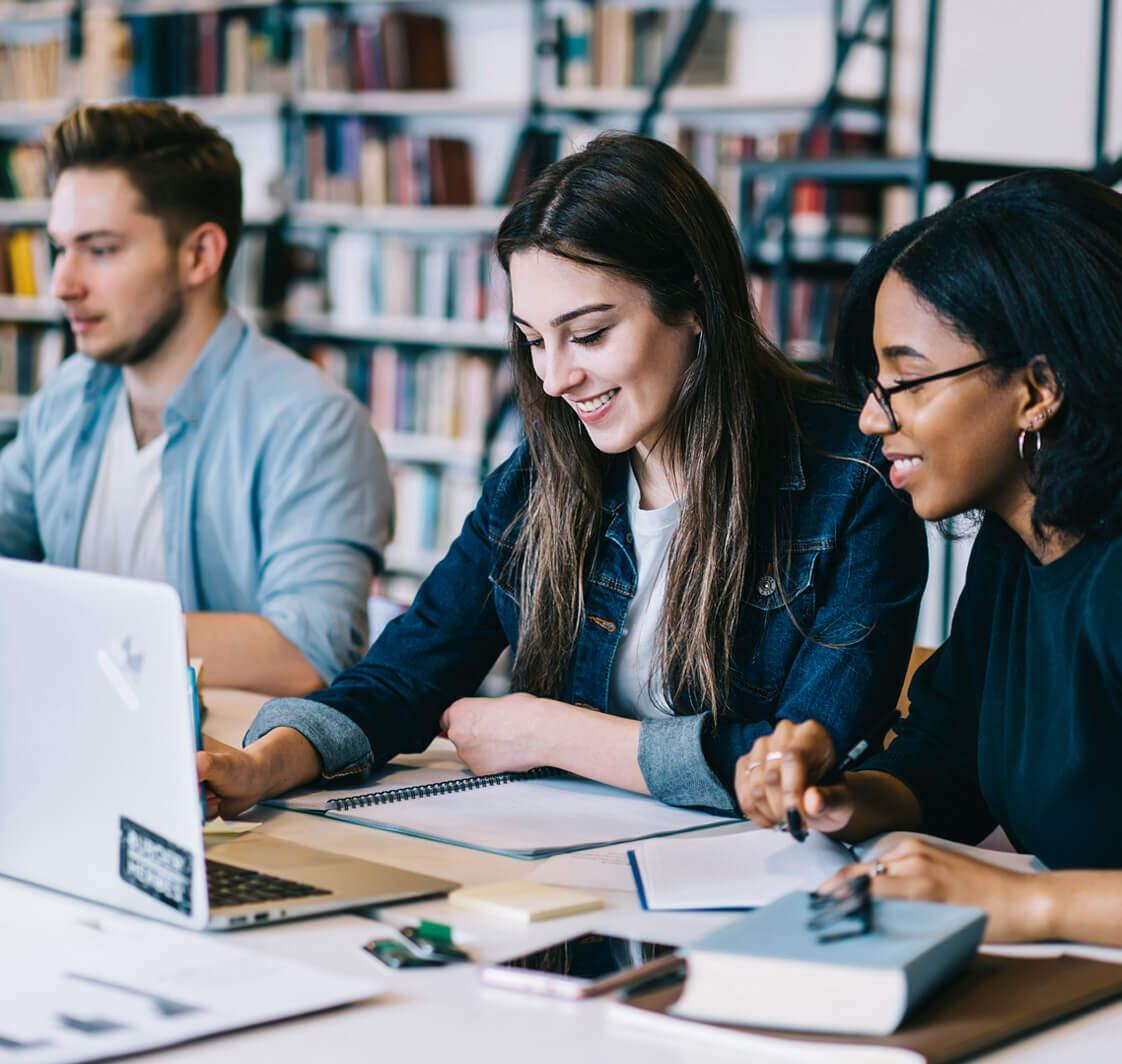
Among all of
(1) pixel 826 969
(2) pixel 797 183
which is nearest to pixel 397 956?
(1) pixel 826 969

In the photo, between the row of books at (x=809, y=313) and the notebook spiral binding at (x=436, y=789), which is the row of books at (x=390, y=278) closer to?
the row of books at (x=809, y=313)

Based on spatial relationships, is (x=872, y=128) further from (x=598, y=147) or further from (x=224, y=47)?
(x=598, y=147)

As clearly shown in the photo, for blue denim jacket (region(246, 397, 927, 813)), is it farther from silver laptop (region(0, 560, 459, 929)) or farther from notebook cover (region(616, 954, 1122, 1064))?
notebook cover (region(616, 954, 1122, 1064))

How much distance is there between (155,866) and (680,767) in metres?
0.54

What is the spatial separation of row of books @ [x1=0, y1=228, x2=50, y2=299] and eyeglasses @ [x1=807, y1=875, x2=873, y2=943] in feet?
16.1

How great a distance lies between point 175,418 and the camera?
7.54ft

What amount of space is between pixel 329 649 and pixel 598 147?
82 cm

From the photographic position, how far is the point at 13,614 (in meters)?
1.02

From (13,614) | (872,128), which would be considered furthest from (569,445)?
(872,128)

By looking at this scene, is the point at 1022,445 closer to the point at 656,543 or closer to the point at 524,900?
the point at 656,543

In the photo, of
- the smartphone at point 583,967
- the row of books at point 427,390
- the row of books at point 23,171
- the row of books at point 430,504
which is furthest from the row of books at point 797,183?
the smartphone at point 583,967

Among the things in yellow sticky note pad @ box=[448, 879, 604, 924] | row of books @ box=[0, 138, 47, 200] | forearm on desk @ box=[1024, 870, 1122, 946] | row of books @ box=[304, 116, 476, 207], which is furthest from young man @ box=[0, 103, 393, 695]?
row of books @ box=[0, 138, 47, 200]

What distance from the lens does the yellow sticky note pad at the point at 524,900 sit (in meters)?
1.01

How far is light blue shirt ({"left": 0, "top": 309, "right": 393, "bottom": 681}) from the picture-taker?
83.8 inches
